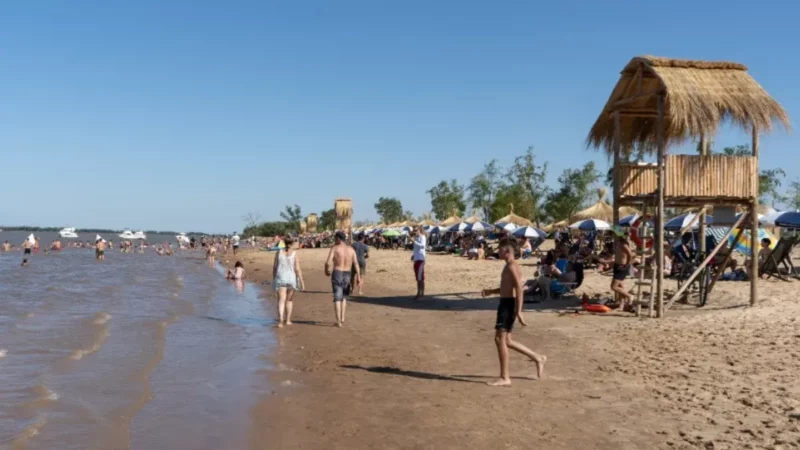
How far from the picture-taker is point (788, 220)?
17.0 m

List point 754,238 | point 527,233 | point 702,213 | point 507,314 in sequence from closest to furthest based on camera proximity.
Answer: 1. point 507,314
2. point 754,238
3. point 702,213
4. point 527,233

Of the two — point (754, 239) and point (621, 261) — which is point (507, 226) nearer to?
point (754, 239)

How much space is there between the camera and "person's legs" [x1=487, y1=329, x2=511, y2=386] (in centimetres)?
652

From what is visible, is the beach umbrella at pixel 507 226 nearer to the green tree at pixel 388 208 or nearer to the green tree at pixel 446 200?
the green tree at pixel 446 200

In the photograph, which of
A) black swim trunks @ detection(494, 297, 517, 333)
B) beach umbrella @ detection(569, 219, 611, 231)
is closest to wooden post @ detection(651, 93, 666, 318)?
black swim trunks @ detection(494, 297, 517, 333)

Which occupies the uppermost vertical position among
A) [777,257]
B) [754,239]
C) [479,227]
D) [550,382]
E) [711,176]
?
[711,176]

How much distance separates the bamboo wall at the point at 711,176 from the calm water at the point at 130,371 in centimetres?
704

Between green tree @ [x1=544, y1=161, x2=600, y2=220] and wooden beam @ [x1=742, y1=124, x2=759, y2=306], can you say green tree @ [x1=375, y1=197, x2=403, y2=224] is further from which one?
wooden beam @ [x1=742, y1=124, x2=759, y2=306]

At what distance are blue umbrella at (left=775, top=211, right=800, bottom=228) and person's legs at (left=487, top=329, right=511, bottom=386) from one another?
43.5 feet

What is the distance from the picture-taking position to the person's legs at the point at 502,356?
6.52 meters

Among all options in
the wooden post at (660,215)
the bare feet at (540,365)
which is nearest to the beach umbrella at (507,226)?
the wooden post at (660,215)

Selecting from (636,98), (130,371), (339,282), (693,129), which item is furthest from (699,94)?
(130,371)

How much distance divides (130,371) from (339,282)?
136 inches

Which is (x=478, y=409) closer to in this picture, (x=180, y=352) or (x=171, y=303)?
(x=180, y=352)
